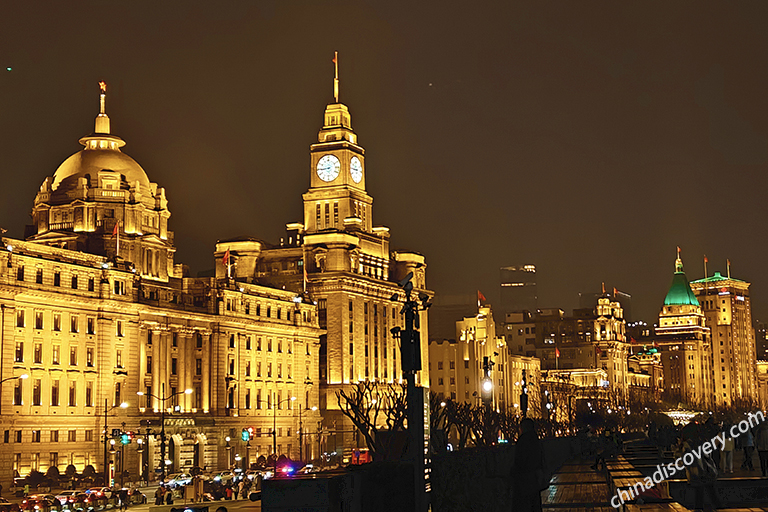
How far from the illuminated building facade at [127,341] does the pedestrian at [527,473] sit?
85433mm

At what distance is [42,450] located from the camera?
114m

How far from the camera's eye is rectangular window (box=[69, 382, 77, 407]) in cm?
11844

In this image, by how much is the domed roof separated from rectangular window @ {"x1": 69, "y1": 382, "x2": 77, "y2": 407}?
3730 centimetres

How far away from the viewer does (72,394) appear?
119 metres

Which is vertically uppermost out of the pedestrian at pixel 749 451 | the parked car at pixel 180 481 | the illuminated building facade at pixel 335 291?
the illuminated building facade at pixel 335 291

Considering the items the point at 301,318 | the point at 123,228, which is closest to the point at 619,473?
the point at 123,228

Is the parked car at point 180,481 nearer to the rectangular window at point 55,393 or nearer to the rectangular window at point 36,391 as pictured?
the rectangular window at point 55,393

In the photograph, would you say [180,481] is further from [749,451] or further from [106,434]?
[749,451]

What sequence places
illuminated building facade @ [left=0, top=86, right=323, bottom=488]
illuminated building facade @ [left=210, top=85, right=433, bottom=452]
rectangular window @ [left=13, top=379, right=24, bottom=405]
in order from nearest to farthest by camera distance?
1. rectangular window @ [left=13, top=379, right=24, bottom=405]
2. illuminated building facade @ [left=0, top=86, right=323, bottom=488]
3. illuminated building facade @ [left=210, top=85, right=433, bottom=452]

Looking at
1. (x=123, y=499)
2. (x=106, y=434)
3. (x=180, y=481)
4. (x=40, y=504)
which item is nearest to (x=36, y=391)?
(x=106, y=434)

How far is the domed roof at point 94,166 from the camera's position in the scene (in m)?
150

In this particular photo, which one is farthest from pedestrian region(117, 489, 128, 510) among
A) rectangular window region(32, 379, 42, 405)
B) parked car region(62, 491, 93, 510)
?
rectangular window region(32, 379, 42, 405)

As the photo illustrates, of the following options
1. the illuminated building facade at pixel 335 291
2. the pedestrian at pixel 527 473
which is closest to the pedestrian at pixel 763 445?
the pedestrian at pixel 527 473

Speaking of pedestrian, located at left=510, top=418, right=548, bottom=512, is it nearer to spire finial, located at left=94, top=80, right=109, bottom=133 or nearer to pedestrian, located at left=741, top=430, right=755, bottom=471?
pedestrian, located at left=741, top=430, right=755, bottom=471
